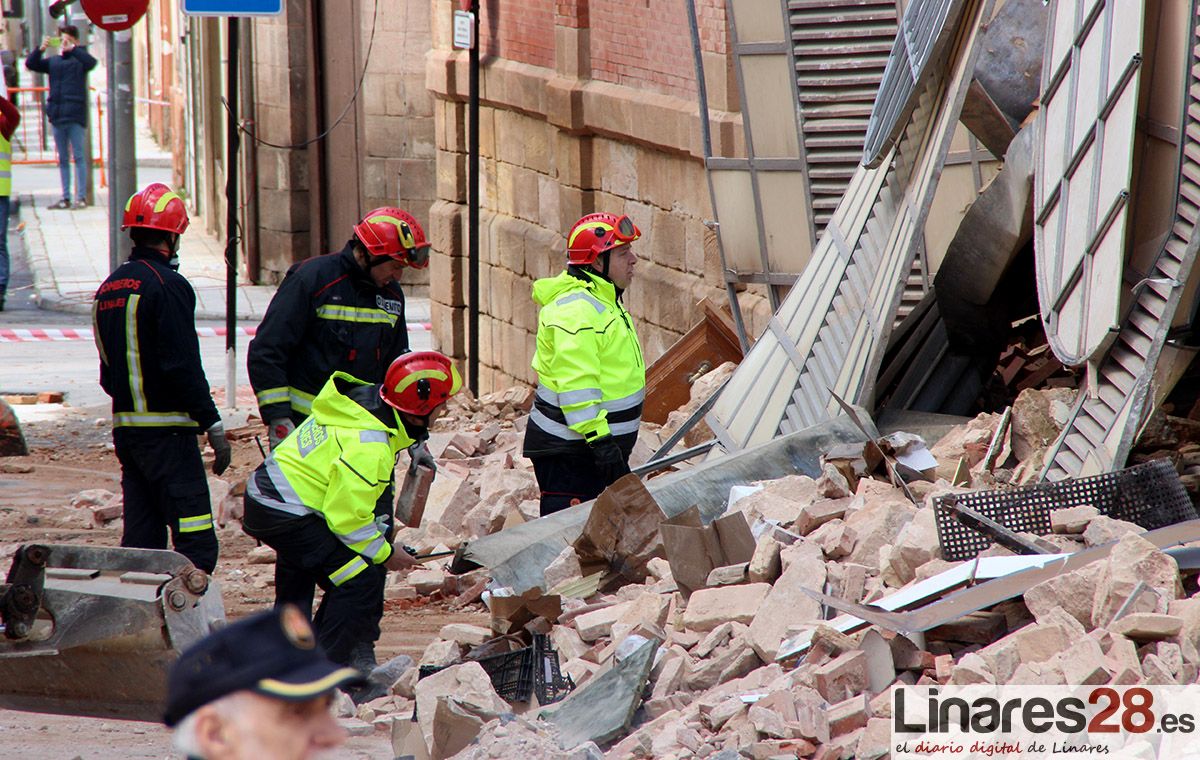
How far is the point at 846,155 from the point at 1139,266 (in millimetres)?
3206

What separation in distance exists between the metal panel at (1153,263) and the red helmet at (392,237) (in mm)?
2757

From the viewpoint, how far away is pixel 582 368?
672 centimetres

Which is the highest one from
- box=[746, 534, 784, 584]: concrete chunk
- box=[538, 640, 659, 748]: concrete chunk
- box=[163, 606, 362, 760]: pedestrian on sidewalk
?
box=[163, 606, 362, 760]: pedestrian on sidewalk

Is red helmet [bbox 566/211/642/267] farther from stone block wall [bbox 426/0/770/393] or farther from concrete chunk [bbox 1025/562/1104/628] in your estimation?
concrete chunk [bbox 1025/562/1104/628]

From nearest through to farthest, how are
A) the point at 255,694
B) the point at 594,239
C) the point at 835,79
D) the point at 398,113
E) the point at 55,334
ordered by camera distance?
1. the point at 255,694
2. the point at 594,239
3. the point at 835,79
4. the point at 55,334
5. the point at 398,113

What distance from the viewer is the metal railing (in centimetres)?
2672

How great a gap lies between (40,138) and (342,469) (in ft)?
95.1

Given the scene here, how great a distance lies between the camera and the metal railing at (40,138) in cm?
2672

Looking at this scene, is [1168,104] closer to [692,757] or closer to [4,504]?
[692,757]

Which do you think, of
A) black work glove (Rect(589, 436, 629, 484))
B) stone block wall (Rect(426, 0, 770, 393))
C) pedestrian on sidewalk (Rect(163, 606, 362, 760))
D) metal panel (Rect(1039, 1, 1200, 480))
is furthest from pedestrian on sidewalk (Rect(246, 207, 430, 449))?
pedestrian on sidewalk (Rect(163, 606, 362, 760))

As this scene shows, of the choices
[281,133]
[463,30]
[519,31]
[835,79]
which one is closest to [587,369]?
[835,79]

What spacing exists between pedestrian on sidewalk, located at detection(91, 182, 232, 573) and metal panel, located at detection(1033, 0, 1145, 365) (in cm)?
360

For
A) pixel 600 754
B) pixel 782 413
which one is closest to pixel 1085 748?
pixel 600 754

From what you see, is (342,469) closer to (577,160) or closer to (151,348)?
(151,348)
